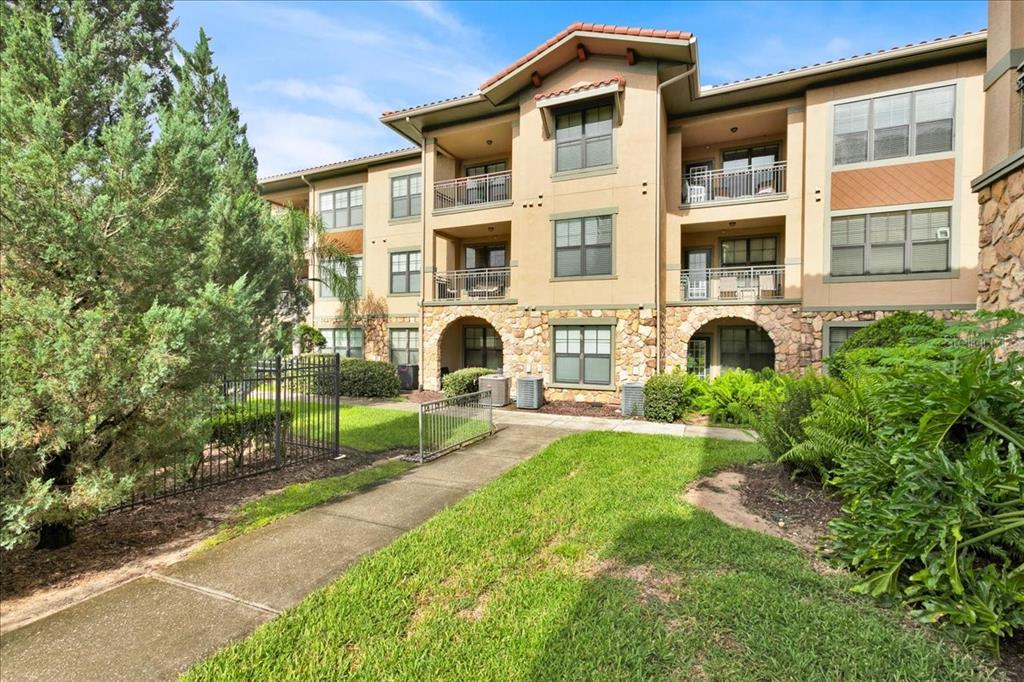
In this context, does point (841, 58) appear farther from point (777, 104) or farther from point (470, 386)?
point (470, 386)

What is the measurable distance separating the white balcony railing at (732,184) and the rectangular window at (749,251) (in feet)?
5.55

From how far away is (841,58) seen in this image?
12.8 meters

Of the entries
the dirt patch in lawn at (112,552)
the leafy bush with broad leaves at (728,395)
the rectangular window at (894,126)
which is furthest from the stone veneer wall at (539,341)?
the dirt patch in lawn at (112,552)

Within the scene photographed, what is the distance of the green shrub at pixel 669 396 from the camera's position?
1221 centimetres

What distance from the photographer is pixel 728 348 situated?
54.1ft

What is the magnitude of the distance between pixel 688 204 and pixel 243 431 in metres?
14.3

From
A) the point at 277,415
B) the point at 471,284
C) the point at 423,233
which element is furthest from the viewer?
the point at 471,284

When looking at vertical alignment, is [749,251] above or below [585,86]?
below

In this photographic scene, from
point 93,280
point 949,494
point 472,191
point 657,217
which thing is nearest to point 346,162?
point 472,191

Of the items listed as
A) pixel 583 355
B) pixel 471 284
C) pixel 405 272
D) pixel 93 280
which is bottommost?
pixel 583 355

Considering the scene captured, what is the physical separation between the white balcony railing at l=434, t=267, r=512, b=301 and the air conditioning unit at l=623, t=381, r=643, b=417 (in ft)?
21.5

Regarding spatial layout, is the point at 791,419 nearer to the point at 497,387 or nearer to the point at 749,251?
the point at 497,387

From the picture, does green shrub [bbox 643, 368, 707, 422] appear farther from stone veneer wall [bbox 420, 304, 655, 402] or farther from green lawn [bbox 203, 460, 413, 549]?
green lawn [bbox 203, 460, 413, 549]

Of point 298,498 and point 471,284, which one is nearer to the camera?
point 298,498
